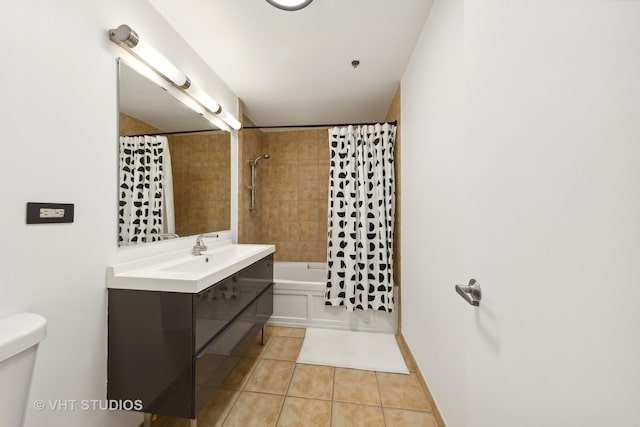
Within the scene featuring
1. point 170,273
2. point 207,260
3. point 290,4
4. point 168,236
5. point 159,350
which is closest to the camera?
point 159,350

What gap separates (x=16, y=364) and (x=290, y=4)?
6.19 ft

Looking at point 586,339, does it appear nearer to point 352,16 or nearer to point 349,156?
point 352,16

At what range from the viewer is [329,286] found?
2443mm

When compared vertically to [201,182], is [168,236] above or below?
below

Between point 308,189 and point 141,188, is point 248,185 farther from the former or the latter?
point 141,188

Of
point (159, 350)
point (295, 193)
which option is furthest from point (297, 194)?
point (159, 350)

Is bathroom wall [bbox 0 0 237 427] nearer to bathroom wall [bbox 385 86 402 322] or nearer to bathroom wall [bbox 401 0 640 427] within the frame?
bathroom wall [bbox 401 0 640 427]

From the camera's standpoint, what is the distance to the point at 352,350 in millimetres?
2102

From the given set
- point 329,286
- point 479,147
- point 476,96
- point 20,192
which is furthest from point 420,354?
point 20,192

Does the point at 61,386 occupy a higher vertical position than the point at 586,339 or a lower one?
lower

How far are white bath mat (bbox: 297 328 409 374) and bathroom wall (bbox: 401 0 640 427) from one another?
135 cm

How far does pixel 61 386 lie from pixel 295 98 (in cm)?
262

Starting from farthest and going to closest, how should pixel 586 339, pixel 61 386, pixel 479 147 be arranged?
1. pixel 61 386
2. pixel 479 147
3. pixel 586 339

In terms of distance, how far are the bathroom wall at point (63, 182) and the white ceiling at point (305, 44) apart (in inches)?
18.9
